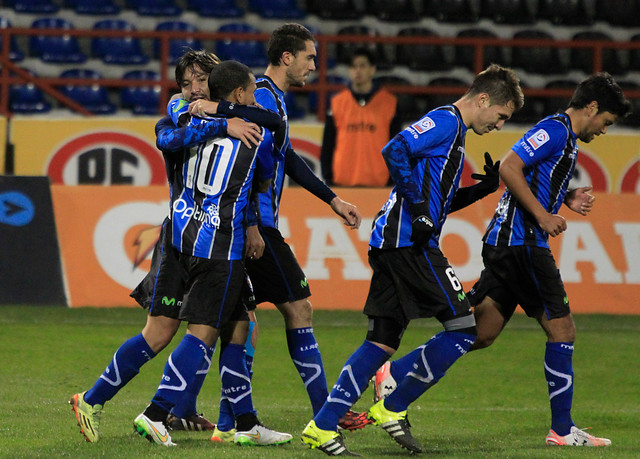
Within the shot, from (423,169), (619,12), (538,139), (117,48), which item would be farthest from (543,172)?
(619,12)

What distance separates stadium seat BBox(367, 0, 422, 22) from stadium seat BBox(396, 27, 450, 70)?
553 millimetres

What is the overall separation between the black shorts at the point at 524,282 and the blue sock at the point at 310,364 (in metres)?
1.06

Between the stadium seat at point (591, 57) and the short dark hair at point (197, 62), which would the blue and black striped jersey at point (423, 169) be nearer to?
the short dark hair at point (197, 62)

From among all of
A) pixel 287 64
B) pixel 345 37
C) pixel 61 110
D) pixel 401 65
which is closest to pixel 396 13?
pixel 401 65

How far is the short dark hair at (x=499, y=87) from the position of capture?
5.03 m

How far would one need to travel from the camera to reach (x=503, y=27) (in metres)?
16.4

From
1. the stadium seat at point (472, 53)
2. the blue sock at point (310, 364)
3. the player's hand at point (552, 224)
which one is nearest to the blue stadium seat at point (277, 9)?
the stadium seat at point (472, 53)

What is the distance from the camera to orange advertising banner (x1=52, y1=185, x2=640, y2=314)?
9977 mm

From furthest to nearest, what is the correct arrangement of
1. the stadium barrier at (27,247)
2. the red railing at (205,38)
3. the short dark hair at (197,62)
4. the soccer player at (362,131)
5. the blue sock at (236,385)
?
the red railing at (205,38)
the soccer player at (362,131)
the stadium barrier at (27,247)
the short dark hair at (197,62)
the blue sock at (236,385)

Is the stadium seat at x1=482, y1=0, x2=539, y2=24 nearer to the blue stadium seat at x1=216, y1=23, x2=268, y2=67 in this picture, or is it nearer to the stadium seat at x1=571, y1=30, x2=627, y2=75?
the stadium seat at x1=571, y1=30, x2=627, y2=75

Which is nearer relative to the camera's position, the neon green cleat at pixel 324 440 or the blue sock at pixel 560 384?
the neon green cleat at pixel 324 440

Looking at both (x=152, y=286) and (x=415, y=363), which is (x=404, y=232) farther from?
(x=152, y=286)

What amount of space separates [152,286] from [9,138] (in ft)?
24.6

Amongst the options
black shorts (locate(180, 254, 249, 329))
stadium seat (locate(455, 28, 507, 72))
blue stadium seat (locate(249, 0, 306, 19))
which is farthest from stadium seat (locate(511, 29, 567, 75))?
black shorts (locate(180, 254, 249, 329))
